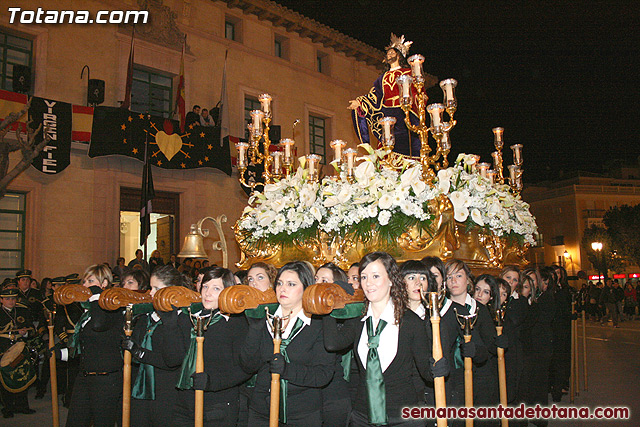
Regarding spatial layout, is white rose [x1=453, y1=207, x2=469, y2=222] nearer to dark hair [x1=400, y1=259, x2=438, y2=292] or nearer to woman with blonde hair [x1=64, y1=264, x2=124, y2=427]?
dark hair [x1=400, y1=259, x2=438, y2=292]

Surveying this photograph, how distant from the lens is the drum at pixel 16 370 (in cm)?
677


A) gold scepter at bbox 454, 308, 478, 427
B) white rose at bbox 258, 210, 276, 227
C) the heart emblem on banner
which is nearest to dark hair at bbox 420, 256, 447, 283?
gold scepter at bbox 454, 308, 478, 427

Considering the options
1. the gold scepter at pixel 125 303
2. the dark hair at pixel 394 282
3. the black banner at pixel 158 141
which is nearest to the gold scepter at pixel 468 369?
the dark hair at pixel 394 282

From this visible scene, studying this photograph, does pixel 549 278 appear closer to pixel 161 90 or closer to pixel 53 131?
pixel 53 131

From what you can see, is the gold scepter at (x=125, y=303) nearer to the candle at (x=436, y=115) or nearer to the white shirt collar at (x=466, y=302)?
the white shirt collar at (x=466, y=302)

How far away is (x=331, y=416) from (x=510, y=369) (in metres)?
2.55

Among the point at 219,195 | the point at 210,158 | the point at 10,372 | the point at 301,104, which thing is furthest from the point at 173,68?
the point at 10,372

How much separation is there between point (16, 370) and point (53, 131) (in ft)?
26.4

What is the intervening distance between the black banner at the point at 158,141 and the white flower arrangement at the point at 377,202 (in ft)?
28.5

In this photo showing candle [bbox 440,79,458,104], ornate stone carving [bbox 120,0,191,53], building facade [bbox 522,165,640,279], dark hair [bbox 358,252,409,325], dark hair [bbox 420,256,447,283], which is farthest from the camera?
building facade [bbox 522,165,640,279]

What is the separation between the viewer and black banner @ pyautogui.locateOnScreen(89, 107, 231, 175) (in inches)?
548

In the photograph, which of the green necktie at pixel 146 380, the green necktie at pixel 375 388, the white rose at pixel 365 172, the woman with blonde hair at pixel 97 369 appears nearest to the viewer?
the green necktie at pixel 375 388

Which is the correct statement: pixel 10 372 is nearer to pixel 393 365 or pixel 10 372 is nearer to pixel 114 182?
pixel 393 365

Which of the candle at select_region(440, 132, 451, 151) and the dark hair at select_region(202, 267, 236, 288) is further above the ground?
the candle at select_region(440, 132, 451, 151)
